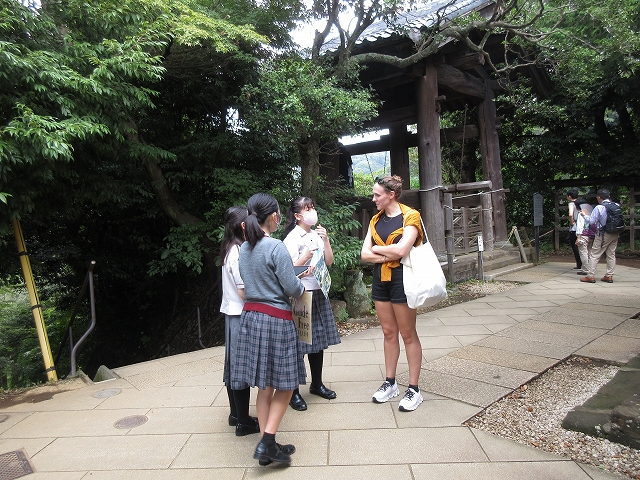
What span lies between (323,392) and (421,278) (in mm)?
1223

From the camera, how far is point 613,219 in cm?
715

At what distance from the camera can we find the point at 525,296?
672 cm

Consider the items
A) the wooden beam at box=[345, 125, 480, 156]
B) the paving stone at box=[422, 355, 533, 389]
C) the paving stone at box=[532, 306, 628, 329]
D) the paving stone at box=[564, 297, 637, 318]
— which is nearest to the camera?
the paving stone at box=[422, 355, 533, 389]

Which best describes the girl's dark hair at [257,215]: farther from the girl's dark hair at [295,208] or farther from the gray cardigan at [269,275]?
the girl's dark hair at [295,208]

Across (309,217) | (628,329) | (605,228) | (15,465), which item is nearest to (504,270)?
(605,228)

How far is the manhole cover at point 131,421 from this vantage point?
3014 millimetres

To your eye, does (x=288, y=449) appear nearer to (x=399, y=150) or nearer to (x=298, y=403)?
(x=298, y=403)

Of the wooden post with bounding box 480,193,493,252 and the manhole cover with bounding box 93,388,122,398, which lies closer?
the manhole cover with bounding box 93,388,122,398

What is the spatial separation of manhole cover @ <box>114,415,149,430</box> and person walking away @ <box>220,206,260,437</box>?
29.7 inches

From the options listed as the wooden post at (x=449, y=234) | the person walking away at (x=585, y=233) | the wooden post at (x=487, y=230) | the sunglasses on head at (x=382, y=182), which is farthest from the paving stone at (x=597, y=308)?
the sunglasses on head at (x=382, y=182)

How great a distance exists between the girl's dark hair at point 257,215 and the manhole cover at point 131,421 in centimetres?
171

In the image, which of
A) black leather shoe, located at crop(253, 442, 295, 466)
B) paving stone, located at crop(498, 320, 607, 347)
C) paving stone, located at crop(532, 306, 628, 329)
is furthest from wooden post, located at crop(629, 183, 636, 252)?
black leather shoe, located at crop(253, 442, 295, 466)

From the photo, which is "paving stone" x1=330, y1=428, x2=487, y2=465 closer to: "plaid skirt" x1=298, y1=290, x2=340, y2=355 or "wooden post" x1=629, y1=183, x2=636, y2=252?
"plaid skirt" x1=298, y1=290, x2=340, y2=355

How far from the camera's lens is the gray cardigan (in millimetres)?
2326
